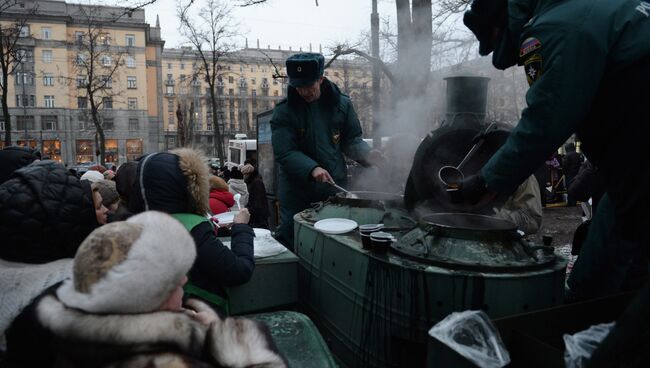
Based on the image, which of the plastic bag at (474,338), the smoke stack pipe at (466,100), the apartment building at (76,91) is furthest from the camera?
the apartment building at (76,91)

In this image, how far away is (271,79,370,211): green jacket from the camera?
4438mm

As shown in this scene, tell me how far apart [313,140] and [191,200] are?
214 centimetres

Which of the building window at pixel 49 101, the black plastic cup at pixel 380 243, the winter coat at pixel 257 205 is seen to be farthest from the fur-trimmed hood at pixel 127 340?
the building window at pixel 49 101

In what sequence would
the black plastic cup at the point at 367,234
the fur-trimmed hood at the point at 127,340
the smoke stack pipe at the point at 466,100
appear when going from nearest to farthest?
the fur-trimmed hood at the point at 127,340 < the black plastic cup at the point at 367,234 < the smoke stack pipe at the point at 466,100

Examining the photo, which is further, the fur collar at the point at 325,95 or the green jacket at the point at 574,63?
the fur collar at the point at 325,95

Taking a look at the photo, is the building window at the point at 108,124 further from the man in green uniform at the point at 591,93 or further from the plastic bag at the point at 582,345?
the plastic bag at the point at 582,345

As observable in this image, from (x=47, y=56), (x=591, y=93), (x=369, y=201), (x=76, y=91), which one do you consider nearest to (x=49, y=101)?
(x=76, y=91)

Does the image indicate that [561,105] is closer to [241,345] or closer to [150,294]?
[241,345]

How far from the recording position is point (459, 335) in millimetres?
1782

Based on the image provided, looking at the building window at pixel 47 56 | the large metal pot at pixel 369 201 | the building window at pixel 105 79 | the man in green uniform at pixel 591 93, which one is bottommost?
the large metal pot at pixel 369 201

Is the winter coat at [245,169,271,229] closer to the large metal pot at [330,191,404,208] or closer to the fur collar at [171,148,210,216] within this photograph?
the large metal pot at [330,191,404,208]

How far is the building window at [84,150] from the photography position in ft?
177

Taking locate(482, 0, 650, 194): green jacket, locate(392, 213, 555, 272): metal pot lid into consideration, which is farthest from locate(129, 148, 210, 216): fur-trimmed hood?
locate(482, 0, 650, 194): green jacket

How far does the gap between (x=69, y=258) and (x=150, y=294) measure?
105 centimetres
